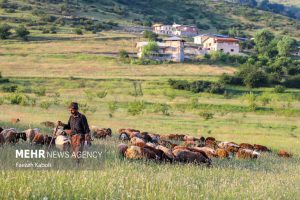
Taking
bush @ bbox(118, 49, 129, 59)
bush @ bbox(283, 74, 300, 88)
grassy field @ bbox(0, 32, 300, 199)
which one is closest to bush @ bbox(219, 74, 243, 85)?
grassy field @ bbox(0, 32, 300, 199)

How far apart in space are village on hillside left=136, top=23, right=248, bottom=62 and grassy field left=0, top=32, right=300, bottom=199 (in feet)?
27.8

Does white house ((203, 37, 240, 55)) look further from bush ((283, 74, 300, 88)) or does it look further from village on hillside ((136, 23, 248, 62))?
bush ((283, 74, 300, 88))

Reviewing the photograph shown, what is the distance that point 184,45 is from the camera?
12631 cm

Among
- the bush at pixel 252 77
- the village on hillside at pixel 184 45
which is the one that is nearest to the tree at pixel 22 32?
the village on hillside at pixel 184 45

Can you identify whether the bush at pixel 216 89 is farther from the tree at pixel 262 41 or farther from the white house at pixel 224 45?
the tree at pixel 262 41

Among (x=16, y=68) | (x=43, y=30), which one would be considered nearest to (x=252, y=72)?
(x=16, y=68)

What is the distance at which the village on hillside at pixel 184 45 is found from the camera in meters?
111

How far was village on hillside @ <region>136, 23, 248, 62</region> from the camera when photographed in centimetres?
11056

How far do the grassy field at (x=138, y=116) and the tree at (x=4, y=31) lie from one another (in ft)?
21.7

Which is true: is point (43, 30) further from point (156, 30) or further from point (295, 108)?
point (295, 108)

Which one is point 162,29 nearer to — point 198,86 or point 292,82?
point 292,82

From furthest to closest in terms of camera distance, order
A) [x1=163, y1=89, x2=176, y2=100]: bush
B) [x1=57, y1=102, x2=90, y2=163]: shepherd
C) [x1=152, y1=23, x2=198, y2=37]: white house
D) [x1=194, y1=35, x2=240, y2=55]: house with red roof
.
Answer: [x1=152, y1=23, x2=198, y2=37]: white house
[x1=194, y1=35, x2=240, y2=55]: house with red roof
[x1=163, y1=89, x2=176, y2=100]: bush
[x1=57, y1=102, x2=90, y2=163]: shepherd

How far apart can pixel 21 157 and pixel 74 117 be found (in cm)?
174

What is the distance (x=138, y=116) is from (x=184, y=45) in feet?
256
